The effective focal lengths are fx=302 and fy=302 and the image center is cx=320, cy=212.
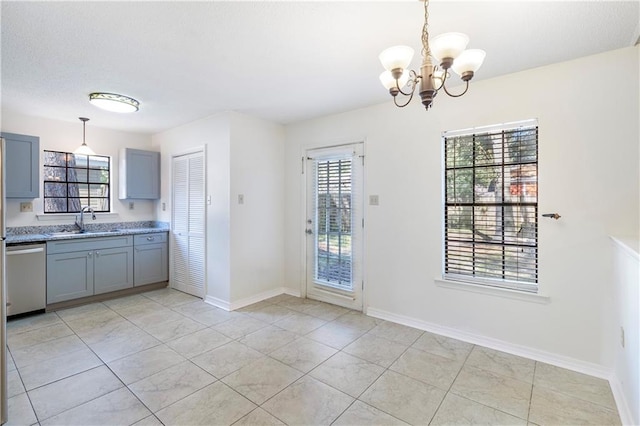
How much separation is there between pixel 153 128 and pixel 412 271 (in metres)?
4.32

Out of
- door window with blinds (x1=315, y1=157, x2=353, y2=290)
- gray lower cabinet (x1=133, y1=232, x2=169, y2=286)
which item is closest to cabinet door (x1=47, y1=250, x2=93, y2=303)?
gray lower cabinet (x1=133, y1=232, x2=169, y2=286)

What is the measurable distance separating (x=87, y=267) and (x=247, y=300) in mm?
2151

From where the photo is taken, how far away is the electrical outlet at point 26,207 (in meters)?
3.96

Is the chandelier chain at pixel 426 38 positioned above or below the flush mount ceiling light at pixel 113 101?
below

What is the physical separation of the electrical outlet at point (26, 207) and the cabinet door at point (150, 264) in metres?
1.36

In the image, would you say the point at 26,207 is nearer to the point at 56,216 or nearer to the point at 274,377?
the point at 56,216

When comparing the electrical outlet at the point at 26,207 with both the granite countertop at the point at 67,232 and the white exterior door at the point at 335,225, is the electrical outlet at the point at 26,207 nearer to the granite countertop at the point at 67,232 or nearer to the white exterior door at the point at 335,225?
the granite countertop at the point at 67,232

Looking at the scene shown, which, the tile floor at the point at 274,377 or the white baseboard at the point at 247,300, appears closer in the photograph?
the tile floor at the point at 274,377

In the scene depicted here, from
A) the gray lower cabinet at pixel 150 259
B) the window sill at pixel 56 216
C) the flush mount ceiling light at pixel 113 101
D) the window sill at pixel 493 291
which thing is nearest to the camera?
the window sill at pixel 493 291

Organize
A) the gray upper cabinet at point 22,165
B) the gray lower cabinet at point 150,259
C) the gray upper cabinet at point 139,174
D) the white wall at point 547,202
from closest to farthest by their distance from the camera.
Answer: the white wall at point 547,202
the gray upper cabinet at point 22,165
the gray lower cabinet at point 150,259
the gray upper cabinet at point 139,174

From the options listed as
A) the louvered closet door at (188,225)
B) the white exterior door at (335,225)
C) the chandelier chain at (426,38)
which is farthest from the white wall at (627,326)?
the louvered closet door at (188,225)

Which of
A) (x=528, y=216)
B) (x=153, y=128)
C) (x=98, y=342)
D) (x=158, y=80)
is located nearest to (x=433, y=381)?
(x=528, y=216)

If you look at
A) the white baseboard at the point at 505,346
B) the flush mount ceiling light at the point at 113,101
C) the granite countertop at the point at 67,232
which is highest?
the flush mount ceiling light at the point at 113,101

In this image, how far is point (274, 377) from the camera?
2336 mm
